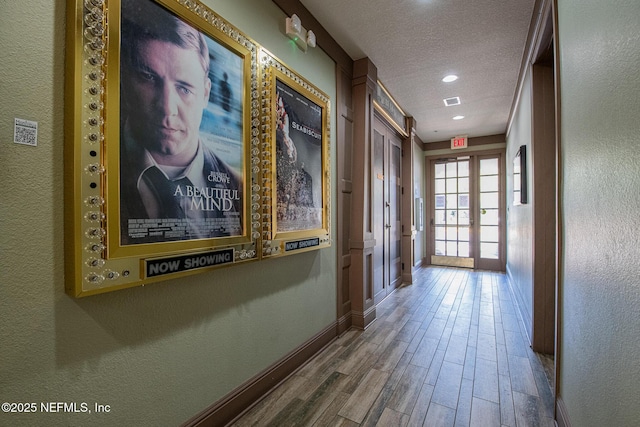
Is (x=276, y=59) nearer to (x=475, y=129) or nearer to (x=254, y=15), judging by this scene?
(x=254, y=15)

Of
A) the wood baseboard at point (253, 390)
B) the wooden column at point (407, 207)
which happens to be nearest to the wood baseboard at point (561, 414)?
the wood baseboard at point (253, 390)

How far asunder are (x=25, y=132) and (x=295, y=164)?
144cm

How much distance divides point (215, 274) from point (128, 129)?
0.82m

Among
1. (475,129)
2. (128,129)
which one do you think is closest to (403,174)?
(475,129)

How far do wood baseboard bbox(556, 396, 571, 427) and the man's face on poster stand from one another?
238 centimetres

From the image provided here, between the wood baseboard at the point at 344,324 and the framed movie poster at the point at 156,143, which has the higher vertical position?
the framed movie poster at the point at 156,143

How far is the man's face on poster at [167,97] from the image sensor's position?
1.18 meters

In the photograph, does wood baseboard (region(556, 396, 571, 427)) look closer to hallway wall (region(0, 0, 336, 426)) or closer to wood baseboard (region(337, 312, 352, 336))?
wood baseboard (region(337, 312, 352, 336))

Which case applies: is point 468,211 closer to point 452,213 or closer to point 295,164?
point 452,213

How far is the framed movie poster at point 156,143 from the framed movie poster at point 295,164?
0.15 meters

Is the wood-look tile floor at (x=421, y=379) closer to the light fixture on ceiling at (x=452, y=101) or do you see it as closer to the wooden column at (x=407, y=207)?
→ the wooden column at (x=407, y=207)

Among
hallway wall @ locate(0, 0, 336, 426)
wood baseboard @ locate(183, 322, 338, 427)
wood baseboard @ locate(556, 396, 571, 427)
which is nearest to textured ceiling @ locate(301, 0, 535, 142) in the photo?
hallway wall @ locate(0, 0, 336, 426)

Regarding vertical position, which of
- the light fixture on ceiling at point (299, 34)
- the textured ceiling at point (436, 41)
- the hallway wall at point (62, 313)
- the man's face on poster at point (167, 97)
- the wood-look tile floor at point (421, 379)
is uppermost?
the textured ceiling at point (436, 41)

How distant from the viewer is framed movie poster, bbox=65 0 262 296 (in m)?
1.01
